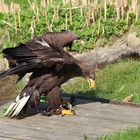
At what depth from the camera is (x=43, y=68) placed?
8664mm

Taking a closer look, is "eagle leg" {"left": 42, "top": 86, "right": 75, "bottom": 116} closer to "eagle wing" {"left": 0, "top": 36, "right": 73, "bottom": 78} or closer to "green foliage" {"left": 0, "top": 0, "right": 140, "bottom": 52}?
"eagle wing" {"left": 0, "top": 36, "right": 73, "bottom": 78}

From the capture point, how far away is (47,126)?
27.3ft

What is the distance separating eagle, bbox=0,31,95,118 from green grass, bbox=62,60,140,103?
5.84ft

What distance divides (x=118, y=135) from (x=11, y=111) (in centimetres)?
161

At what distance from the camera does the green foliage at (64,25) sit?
14625 mm

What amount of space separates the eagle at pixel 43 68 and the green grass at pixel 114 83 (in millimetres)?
1781

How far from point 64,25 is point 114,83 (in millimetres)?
3928

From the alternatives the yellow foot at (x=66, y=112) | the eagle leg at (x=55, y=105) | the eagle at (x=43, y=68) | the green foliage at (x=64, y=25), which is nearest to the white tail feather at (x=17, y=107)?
the eagle at (x=43, y=68)

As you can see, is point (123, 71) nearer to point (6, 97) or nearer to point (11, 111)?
point (6, 97)

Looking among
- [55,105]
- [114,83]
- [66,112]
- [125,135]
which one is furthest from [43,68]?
[114,83]

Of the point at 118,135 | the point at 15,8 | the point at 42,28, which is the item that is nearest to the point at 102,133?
the point at 118,135

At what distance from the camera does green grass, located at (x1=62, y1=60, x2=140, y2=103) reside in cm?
1066

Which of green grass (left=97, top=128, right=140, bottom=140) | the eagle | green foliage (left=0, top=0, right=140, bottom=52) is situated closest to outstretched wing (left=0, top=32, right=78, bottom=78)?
the eagle

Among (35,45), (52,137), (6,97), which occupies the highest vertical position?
(35,45)
